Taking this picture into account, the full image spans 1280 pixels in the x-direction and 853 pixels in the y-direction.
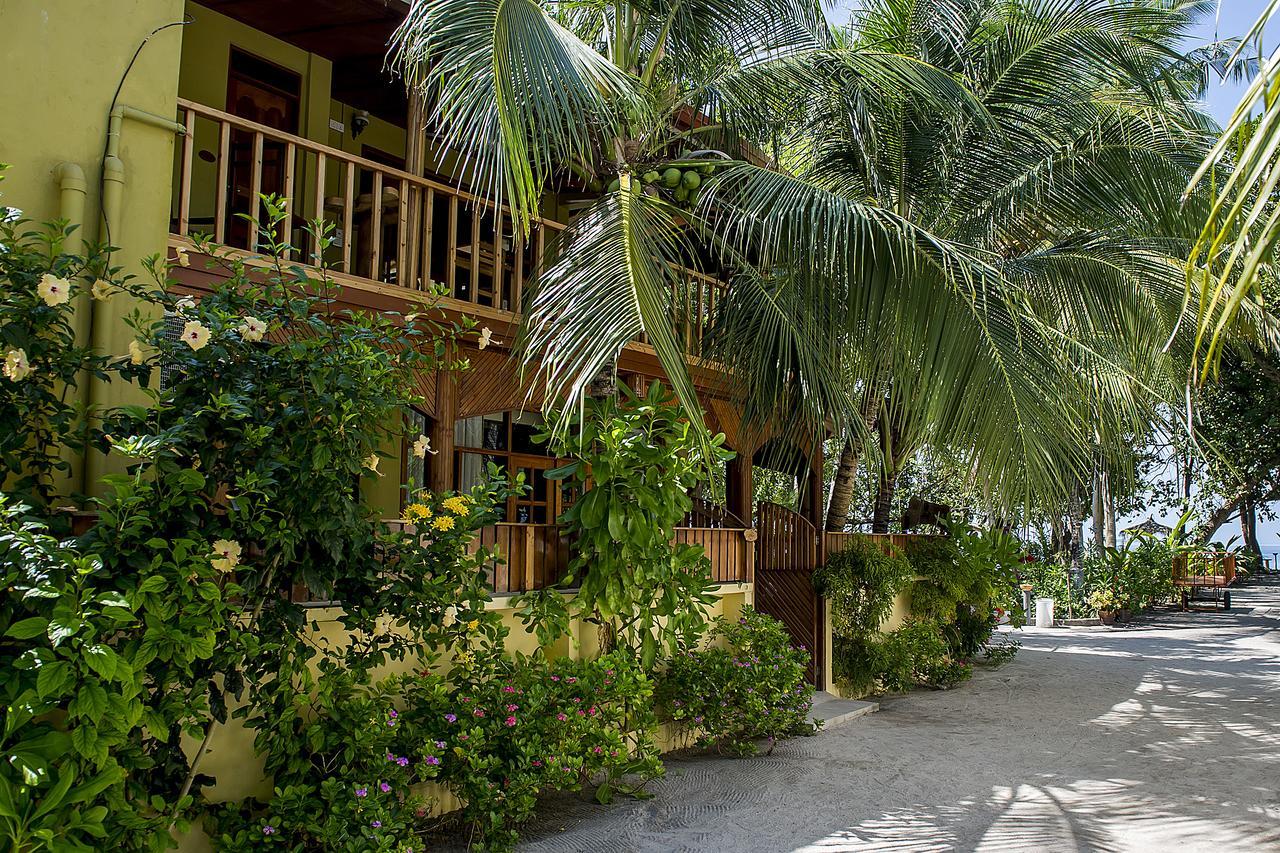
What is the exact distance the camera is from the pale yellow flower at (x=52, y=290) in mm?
4180

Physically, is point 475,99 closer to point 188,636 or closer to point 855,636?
point 188,636

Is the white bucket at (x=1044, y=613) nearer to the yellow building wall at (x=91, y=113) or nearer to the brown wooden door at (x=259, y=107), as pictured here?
the brown wooden door at (x=259, y=107)

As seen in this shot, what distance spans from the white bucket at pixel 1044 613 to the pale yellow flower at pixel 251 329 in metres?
20.0

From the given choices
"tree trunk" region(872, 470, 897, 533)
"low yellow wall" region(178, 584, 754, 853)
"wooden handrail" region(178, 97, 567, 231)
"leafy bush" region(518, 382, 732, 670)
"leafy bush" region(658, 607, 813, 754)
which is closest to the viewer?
"low yellow wall" region(178, 584, 754, 853)

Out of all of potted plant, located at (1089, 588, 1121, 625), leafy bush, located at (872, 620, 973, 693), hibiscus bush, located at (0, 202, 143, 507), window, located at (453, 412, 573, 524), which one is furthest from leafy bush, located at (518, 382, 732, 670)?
potted plant, located at (1089, 588, 1121, 625)

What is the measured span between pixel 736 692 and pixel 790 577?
3424 millimetres

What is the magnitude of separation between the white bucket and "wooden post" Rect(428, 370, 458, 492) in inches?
685

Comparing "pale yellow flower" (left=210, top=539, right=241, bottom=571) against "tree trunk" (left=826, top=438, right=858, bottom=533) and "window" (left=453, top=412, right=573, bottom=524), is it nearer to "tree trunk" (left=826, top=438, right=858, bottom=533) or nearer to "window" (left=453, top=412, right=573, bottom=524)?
"window" (left=453, top=412, right=573, bottom=524)

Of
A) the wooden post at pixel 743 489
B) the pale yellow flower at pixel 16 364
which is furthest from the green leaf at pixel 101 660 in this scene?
the wooden post at pixel 743 489

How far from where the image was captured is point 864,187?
33.4 feet

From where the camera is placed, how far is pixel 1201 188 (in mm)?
8609

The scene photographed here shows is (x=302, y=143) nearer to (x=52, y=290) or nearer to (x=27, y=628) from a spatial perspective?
(x=52, y=290)

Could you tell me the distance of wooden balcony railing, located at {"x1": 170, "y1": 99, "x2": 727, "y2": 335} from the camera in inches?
247

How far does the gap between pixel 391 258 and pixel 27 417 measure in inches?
225
